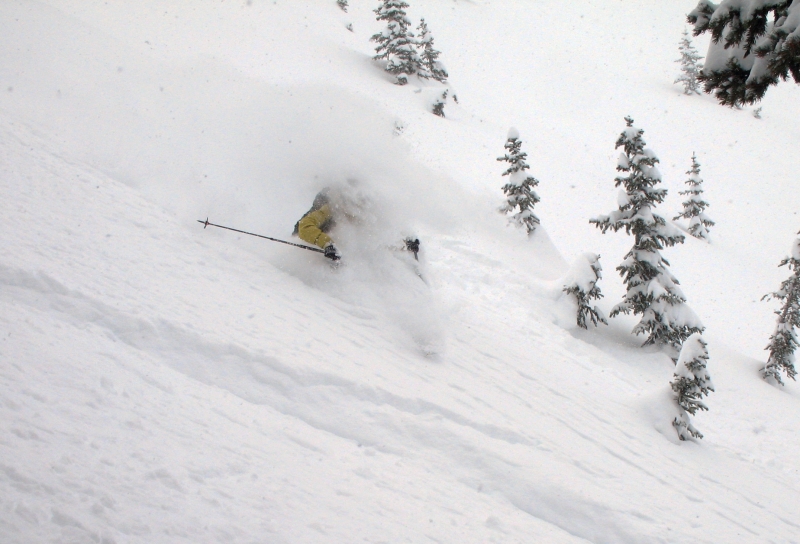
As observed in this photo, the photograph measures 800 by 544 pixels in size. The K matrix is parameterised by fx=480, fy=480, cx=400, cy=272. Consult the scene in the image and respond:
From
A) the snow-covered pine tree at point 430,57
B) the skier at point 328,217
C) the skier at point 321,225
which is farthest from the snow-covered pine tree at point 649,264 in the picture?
the snow-covered pine tree at point 430,57

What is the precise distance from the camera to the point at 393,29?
34656mm

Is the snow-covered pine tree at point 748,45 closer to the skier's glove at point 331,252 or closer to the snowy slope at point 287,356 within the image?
the snowy slope at point 287,356

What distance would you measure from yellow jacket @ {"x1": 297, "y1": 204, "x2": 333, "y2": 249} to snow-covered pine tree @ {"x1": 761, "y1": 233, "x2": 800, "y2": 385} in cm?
1647

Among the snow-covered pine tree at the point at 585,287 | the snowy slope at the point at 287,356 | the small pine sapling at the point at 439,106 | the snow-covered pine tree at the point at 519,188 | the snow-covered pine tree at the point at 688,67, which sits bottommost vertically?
the snowy slope at the point at 287,356

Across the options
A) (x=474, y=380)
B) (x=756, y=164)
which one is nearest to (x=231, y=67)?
(x=474, y=380)

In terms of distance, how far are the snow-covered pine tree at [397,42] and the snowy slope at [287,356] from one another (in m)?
16.9

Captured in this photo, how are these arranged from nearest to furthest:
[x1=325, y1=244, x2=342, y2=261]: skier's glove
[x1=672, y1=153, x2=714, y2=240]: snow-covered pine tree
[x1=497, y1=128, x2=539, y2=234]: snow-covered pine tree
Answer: [x1=325, y1=244, x2=342, y2=261]: skier's glove → [x1=497, y1=128, x2=539, y2=234]: snow-covered pine tree → [x1=672, y1=153, x2=714, y2=240]: snow-covered pine tree

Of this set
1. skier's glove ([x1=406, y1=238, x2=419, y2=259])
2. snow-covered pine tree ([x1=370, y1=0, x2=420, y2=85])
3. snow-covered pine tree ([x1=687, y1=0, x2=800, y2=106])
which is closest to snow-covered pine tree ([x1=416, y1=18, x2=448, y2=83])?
snow-covered pine tree ([x1=370, y1=0, x2=420, y2=85])

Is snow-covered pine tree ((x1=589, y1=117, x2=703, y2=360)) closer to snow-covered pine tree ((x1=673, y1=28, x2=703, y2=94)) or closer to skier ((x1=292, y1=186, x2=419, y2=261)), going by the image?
skier ((x1=292, y1=186, x2=419, y2=261))

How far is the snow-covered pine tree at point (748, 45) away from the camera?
13.5 feet

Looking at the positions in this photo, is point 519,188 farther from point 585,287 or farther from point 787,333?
point 787,333

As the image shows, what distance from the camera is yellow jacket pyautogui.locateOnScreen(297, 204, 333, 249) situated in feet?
27.1

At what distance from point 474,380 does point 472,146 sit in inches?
854

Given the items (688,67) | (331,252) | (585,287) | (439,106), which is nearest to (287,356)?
(331,252)
